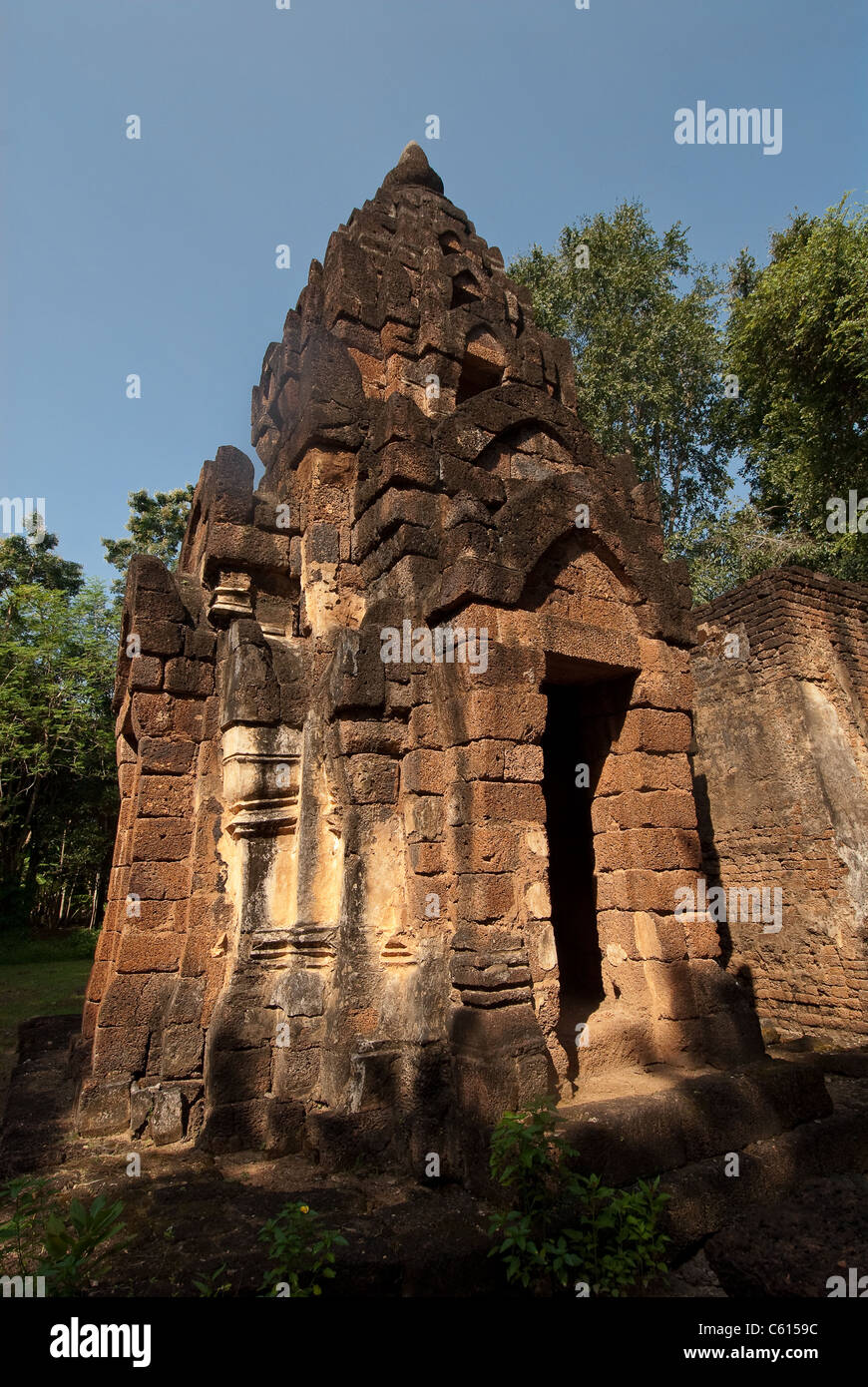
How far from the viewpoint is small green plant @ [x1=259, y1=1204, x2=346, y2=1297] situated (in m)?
2.90

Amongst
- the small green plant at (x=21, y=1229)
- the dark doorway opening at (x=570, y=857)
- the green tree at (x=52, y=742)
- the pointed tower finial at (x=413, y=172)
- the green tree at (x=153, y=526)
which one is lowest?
the small green plant at (x=21, y=1229)

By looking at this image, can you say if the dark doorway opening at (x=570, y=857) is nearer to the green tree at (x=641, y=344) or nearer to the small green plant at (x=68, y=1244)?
the small green plant at (x=68, y=1244)

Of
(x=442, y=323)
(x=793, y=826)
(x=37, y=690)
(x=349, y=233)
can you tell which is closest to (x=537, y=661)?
(x=442, y=323)

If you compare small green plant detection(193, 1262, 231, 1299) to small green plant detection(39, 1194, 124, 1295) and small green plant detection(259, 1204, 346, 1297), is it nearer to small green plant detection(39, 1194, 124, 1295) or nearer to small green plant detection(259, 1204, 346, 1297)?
small green plant detection(259, 1204, 346, 1297)

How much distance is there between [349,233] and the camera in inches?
327

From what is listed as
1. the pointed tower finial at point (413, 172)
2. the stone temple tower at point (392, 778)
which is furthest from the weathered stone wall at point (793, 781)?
the pointed tower finial at point (413, 172)

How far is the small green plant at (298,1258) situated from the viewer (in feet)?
9.52

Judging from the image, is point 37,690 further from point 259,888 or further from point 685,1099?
point 685,1099

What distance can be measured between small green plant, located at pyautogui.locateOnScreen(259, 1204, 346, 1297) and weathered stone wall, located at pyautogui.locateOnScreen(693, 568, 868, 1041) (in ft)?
27.1

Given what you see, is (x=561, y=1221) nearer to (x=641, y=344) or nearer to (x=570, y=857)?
(x=570, y=857)

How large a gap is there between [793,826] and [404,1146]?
25.0ft

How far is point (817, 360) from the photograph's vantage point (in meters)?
13.2

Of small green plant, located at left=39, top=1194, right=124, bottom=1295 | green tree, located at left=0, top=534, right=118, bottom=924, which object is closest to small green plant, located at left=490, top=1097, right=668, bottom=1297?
small green plant, located at left=39, top=1194, right=124, bottom=1295

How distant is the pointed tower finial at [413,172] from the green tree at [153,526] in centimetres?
1991
